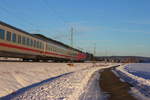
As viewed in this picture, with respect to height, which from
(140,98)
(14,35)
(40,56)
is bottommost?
(140,98)

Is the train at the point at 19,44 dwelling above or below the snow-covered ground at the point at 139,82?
above

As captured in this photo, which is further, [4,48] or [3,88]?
[4,48]

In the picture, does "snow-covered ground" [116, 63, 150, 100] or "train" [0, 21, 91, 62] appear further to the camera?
"train" [0, 21, 91, 62]

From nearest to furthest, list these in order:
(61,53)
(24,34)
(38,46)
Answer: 1. (24,34)
2. (38,46)
3. (61,53)

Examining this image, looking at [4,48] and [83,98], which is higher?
[4,48]

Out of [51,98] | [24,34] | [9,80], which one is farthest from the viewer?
[24,34]

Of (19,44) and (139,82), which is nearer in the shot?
(139,82)

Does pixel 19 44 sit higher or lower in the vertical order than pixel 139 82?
higher

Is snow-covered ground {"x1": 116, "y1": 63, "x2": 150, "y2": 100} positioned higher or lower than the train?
lower

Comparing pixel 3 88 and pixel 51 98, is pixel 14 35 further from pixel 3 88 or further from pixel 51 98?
pixel 51 98

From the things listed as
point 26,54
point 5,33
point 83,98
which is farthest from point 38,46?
point 83,98

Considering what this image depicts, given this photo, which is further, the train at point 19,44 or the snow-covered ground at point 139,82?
the train at point 19,44

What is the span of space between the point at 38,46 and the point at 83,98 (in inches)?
812

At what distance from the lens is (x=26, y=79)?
15648mm
